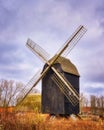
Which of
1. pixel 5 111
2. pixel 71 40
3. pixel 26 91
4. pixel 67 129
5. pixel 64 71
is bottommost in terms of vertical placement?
pixel 67 129

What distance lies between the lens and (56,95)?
78.5ft

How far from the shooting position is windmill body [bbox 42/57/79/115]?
23562 millimetres

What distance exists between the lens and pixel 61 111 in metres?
23.5

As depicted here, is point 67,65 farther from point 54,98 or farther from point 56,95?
point 54,98

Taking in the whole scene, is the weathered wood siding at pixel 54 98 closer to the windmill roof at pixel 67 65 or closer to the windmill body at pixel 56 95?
the windmill body at pixel 56 95

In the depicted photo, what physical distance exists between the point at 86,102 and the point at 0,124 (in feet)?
209

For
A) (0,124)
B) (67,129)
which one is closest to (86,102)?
(67,129)

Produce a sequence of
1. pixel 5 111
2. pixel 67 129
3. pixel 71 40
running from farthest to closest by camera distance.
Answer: pixel 71 40
pixel 67 129
pixel 5 111

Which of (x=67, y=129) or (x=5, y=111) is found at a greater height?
(x=5, y=111)

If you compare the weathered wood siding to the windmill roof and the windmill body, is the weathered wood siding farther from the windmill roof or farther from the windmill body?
the windmill roof

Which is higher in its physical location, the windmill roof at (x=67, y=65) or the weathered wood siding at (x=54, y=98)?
the windmill roof at (x=67, y=65)

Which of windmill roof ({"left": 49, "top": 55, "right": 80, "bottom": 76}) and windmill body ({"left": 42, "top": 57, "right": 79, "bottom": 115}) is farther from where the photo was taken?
windmill roof ({"left": 49, "top": 55, "right": 80, "bottom": 76})

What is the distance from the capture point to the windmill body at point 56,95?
77.3 ft

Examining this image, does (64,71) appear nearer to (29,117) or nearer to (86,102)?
(29,117)
